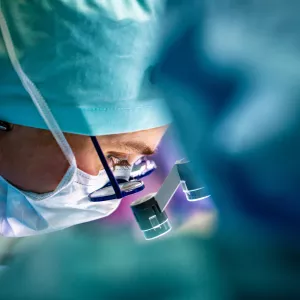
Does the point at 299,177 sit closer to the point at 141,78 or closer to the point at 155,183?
the point at 141,78

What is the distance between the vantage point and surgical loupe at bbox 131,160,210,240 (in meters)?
0.84

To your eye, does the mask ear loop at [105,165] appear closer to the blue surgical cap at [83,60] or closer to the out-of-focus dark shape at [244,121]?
the blue surgical cap at [83,60]

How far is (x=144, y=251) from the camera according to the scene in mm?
1832

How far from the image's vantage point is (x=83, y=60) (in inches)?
31.8

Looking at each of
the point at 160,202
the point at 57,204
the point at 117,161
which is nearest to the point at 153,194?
the point at 160,202

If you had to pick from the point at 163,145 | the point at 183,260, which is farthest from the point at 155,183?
the point at 163,145

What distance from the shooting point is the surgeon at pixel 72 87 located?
30.7 inches

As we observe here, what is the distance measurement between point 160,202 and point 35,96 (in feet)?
1.20

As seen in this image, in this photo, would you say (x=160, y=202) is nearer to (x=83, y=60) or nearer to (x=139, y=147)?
(x=139, y=147)

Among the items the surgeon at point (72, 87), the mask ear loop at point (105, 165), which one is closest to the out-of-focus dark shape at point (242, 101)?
the surgeon at point (72, 87)

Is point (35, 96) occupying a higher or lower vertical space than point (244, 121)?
higher

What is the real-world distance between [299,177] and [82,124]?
1.69 ft

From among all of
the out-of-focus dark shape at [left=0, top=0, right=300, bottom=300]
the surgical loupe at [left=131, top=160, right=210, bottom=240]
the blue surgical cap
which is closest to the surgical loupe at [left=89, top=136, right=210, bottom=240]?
the surgical loupe at [left=131, top=160, right=210, bottom=240]

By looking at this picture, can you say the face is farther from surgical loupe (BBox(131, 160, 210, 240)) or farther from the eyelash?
surgical loupe (BBox(131, 160, 210, 240))
